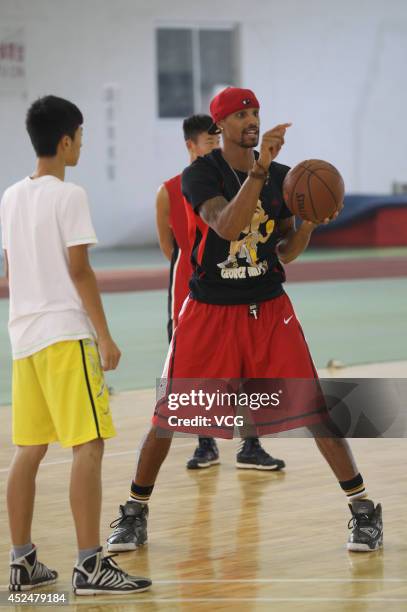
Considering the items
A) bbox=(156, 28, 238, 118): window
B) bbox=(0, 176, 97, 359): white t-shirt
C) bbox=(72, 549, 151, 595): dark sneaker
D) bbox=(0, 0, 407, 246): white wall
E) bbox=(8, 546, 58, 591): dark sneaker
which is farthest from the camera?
bbox=(156, 28, 238, 118): window

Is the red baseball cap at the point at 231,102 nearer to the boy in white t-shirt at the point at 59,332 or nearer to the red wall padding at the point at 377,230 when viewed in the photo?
the boy in white t-shirt at the point at 59,332

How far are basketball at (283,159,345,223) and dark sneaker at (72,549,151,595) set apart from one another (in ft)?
4.73

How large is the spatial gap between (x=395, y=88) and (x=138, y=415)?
18617 millimetres

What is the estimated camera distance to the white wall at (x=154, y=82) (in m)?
21.8

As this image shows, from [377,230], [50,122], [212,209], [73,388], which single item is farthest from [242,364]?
[377,230]

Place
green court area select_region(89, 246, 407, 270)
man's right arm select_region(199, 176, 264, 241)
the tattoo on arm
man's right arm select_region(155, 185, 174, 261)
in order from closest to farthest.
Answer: man's right arm select_region(199, 176, 264, 241), the tattoo on arm, man's right arm select_region(155, 185, 174, 261), green court area select_region(89, 246, 407, 270)

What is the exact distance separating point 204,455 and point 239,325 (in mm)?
1711

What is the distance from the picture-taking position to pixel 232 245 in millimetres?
4246

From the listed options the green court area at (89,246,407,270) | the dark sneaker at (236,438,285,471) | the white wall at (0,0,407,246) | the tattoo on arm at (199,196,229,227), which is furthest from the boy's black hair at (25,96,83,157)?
the white wall at (0,0,407,246)

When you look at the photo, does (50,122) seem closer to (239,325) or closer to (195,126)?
(239,325)

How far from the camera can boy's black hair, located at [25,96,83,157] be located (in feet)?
12.1

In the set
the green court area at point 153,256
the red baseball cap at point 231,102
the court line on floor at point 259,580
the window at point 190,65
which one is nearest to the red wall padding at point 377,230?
the green court area at point 153,256

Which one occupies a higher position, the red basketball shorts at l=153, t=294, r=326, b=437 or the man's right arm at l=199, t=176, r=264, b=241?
the man's right arm at l=199, t=176, r=264, b=241

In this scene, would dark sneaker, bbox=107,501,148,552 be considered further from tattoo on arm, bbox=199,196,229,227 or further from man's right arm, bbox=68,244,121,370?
tattoo on arm, bbox=199,196,229,227
